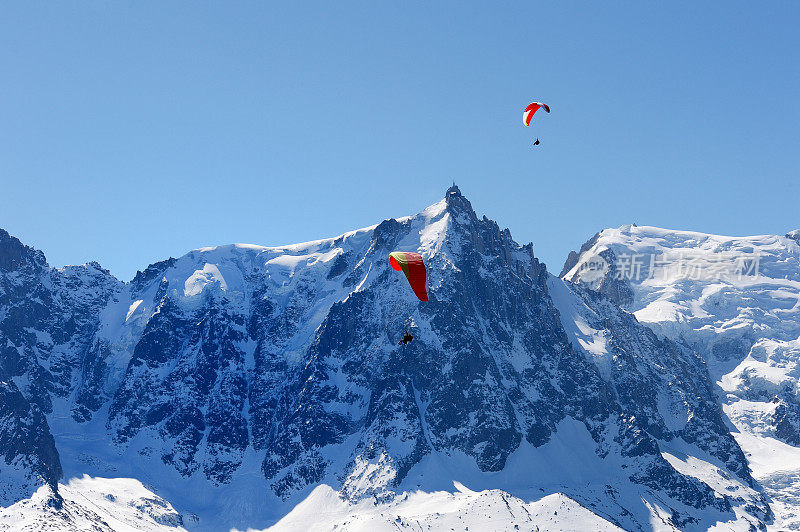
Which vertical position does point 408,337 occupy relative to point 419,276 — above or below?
below

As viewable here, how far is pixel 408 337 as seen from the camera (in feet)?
511

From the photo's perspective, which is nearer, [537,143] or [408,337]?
[408,337]

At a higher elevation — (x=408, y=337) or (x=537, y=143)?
(x=537, y=143)

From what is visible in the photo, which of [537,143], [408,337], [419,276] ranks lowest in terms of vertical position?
[408,337]

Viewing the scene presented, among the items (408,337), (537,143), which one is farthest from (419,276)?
(537,143)

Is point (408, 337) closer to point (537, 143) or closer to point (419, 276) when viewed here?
point (419, 276)

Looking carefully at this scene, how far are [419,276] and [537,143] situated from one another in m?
49.3

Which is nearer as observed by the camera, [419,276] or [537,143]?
[419,276]

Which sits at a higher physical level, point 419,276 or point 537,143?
point 537,143

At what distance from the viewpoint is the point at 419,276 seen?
16312cm

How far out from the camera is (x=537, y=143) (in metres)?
199

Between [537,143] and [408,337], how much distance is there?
6011cm
